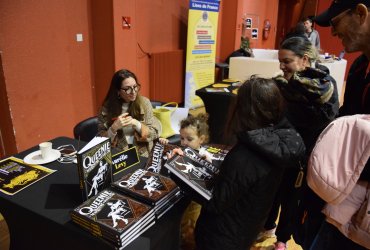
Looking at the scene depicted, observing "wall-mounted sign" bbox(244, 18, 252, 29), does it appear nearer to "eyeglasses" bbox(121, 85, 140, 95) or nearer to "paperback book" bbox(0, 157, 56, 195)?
"eyeglasses" bbox(121, 85, 140, 95)

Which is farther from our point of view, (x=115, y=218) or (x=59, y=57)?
(x=59, y=57)

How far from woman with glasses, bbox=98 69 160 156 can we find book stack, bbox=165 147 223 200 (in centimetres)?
84

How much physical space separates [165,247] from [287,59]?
145cm

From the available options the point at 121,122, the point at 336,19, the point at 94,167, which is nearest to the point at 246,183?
the point at 94,167

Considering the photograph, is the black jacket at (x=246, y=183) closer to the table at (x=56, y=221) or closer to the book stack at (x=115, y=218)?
the table at (x=56, y=221)

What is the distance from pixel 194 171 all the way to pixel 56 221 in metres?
0.55

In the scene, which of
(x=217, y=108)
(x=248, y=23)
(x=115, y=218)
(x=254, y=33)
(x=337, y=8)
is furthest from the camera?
(x=254, y=33)

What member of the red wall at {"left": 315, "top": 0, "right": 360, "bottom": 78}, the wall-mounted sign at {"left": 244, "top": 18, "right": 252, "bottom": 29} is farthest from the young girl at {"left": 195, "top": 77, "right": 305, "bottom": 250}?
the red wall at {"left": 315, "top": 0, "right": 360, "bottom": 78}

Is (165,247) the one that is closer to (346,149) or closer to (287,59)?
(346,149)

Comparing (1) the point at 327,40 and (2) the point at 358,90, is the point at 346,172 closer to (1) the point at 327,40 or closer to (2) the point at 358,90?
(2) the point at 358,90

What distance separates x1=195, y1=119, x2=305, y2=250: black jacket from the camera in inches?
44.9

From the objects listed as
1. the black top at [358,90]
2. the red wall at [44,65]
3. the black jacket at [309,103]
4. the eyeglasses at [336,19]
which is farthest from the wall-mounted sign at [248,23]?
the eyeglasses at [336,19]

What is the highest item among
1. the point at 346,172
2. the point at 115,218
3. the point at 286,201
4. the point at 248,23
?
the point at 248,23

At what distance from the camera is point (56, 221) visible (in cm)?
110
